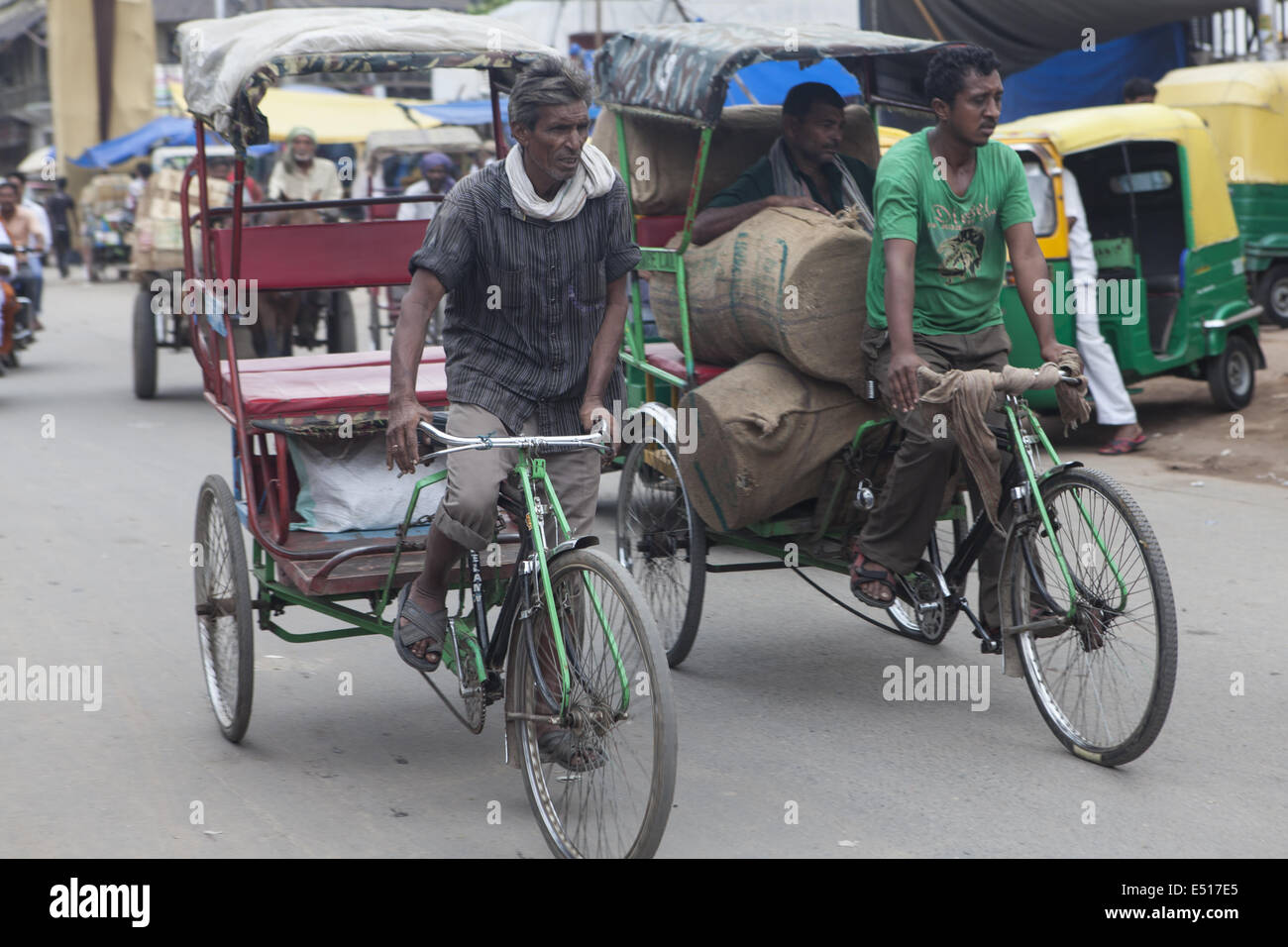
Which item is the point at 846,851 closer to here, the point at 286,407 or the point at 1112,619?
the point at 1112,619

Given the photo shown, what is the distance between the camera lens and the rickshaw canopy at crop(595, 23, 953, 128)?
202 inches

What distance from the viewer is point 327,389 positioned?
4.75 metres

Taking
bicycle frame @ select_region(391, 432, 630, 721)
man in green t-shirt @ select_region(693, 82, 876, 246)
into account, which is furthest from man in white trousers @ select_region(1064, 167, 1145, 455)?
bicycle frame @ select_region(391, 432, 630, 721)

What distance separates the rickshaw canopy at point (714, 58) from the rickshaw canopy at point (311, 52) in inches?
23.4

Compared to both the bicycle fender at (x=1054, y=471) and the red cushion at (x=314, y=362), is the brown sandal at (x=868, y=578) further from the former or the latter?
the red cushion at (x=314, y=362)

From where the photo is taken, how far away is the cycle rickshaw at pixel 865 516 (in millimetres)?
4047

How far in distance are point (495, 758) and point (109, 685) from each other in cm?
158

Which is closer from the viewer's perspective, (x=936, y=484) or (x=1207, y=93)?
(x=936, y=484)

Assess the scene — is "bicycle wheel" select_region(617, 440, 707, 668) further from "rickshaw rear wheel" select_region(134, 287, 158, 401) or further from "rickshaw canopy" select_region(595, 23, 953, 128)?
"rickshaw rear wheel" select_region(134, 287, 158, 401)

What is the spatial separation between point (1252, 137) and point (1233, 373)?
12.8 feet

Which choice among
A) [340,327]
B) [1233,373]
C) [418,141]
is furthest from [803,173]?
[418,141]

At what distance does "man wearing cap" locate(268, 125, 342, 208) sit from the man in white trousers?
6.38m
